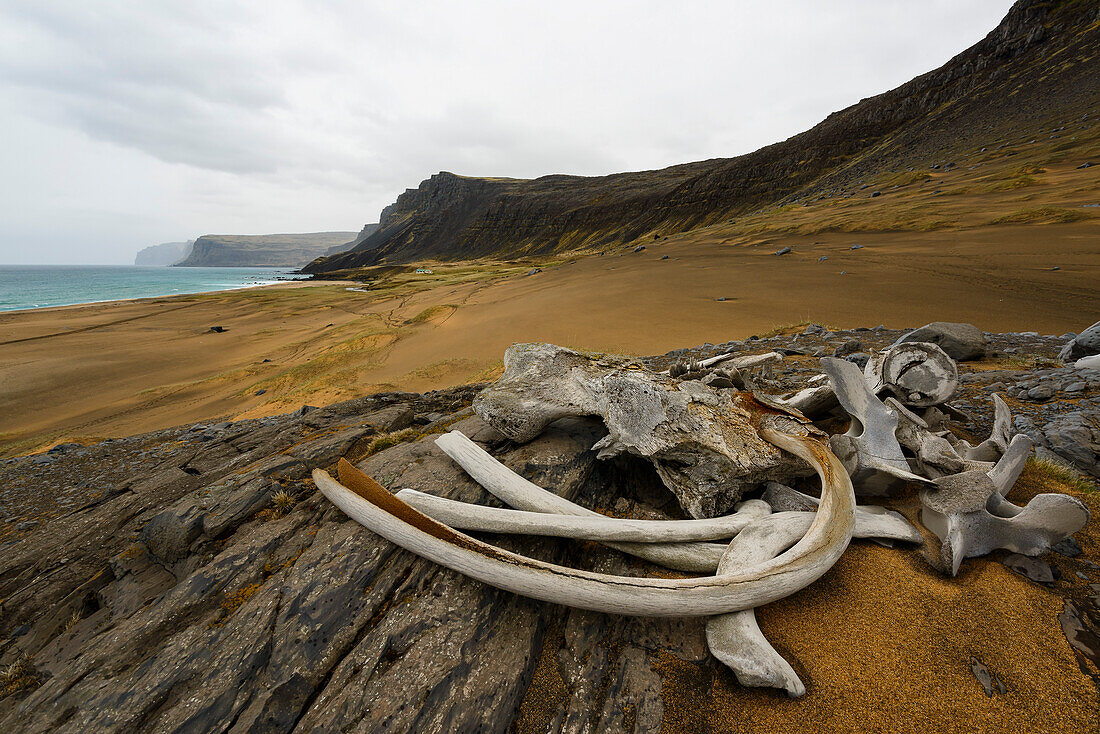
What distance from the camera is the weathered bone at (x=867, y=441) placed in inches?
95.5

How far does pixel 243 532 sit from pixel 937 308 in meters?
12.7

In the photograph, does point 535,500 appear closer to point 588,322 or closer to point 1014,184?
point 588,322

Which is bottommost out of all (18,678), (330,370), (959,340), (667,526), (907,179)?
(330,370)

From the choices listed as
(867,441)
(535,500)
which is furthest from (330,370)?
(867,441)

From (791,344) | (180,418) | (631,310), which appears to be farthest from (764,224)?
(180,418)

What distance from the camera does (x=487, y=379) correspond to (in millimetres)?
8430

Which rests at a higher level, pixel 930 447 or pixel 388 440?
pixel 930 447

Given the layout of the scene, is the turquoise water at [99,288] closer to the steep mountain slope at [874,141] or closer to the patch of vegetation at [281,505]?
the steep mountain slope at [874,141]

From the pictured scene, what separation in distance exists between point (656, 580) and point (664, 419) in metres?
1.23

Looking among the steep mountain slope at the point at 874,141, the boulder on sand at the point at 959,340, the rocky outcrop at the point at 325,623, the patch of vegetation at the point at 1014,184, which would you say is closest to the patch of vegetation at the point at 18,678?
the rocky outcrop at the point at 325,623

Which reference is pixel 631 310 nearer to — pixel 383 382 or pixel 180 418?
pixel 383 382

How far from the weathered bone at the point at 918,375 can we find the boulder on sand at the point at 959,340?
251 cm

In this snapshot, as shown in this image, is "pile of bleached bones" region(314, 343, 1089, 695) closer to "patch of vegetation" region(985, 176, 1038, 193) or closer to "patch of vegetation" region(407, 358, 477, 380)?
"patch of vegetation" region(407, 358, 477, 380)

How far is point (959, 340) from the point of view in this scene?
4.84 m
